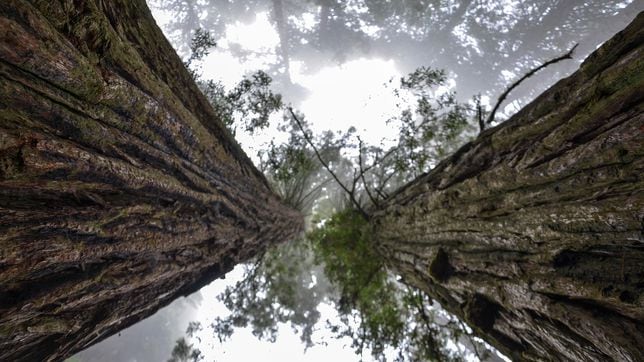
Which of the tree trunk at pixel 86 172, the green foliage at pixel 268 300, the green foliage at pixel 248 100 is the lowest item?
the green foliage at pixel 268 300

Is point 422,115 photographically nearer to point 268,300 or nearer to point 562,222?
point 562,222

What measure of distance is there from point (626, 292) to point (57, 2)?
8.58 feet

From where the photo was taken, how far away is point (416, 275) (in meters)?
3.56

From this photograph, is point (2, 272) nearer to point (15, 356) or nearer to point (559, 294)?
point (15, 356)

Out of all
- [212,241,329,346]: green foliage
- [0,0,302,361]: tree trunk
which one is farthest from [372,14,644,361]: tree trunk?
[212,241,329,346]: green foliage

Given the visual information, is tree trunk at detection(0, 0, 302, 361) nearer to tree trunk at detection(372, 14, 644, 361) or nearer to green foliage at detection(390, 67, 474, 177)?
tree trunk at detection(372, 14, 644, 361)

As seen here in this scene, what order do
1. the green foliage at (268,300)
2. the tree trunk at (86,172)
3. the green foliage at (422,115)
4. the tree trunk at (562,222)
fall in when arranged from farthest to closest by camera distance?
1. the green foliage at (268,300)
2. the green foliage at (422,115)
3. the tree trunk at (562,222)
4. the tree trunk at (86,172)

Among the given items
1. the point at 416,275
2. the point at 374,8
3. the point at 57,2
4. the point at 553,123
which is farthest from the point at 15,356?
the point at 374,8

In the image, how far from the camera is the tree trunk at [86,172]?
1124mm

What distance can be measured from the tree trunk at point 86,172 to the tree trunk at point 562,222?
219 cm

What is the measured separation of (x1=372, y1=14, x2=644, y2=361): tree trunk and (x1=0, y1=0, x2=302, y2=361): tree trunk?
2195 mm

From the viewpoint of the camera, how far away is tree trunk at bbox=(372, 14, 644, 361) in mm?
1279

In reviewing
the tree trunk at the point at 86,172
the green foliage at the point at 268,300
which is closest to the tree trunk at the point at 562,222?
the tree trunk at the point at 86,172

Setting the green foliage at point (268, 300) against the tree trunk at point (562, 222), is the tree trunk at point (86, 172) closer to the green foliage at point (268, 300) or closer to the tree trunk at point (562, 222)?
the tree trunk at point (562, 222)
